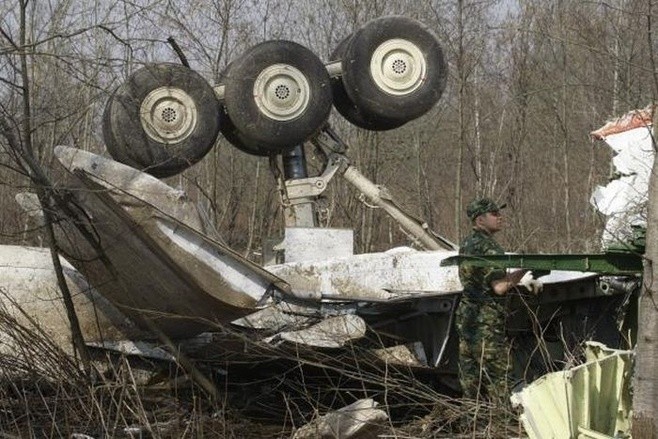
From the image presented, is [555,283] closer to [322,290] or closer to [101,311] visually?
[322,290]

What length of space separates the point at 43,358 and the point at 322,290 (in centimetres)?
199

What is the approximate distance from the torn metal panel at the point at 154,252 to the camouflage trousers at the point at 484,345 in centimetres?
123

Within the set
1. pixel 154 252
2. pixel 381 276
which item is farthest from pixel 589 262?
pixel 154 252

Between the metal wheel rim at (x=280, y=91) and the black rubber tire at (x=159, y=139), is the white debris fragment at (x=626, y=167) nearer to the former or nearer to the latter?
the metal wheel rim at (x=280, y=91)

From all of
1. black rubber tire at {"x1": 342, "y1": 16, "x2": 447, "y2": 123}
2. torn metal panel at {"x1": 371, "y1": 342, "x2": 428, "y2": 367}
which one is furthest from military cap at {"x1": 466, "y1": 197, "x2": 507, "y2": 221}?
black rubber tire at {"x1": 342, "y1": 16, "x2": 447, "y2": 123}

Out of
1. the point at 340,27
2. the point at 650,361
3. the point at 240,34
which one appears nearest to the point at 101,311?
the point at 650,361

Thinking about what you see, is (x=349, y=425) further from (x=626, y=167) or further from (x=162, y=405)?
(x=626, y=167)

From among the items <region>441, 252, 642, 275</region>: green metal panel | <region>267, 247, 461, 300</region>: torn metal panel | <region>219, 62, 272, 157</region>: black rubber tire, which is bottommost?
<region>267, 247, 461, 300</region>: torn metal panel

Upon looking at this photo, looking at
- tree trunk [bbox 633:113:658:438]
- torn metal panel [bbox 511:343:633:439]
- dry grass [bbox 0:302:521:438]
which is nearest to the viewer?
tree trunk [bbox 633:113:658:438]

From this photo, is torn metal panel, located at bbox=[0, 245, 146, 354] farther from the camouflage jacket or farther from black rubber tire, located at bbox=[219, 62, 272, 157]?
the camouflage jacket

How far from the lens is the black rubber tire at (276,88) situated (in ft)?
25.0

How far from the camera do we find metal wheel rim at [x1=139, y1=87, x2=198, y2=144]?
7492 millimetres

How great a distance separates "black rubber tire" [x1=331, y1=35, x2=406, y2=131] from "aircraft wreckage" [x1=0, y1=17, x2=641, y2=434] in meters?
0.03

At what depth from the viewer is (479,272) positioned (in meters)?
6.22
